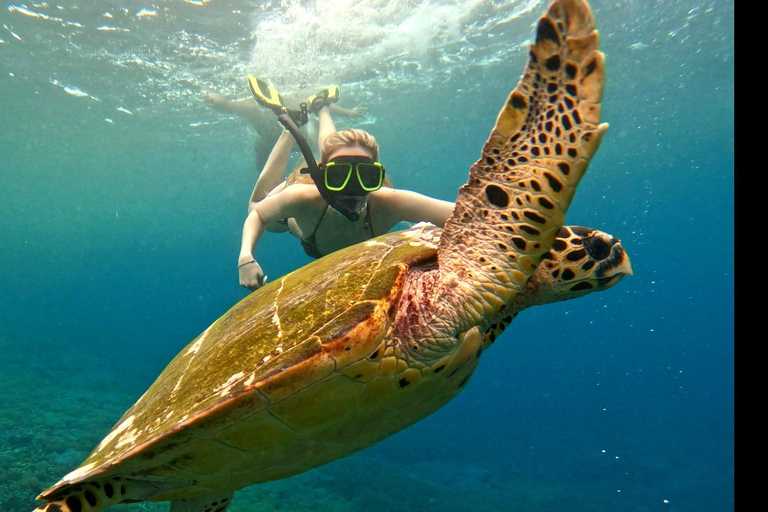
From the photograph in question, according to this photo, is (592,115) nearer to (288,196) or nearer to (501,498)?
(288,196)

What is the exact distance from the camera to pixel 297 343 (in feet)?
5.96

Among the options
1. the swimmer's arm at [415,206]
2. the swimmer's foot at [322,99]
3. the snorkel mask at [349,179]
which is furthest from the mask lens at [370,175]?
the swimmer's foot at [322,99]

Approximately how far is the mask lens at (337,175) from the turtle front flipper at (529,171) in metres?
1.58

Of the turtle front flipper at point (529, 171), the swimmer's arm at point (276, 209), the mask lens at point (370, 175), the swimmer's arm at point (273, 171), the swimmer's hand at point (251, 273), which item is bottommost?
the turtle front flipper at point (529, 171)

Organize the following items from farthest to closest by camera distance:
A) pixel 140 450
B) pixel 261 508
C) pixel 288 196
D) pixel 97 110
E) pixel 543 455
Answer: pixel 97 110
pixel 543 455
pixel 261 508
pixel 288 196
pixel 140 450

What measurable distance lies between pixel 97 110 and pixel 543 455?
88.6ft

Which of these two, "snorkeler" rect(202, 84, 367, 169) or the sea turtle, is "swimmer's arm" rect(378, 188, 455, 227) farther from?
"snorkeler" rect(202, 84, 367, 169)

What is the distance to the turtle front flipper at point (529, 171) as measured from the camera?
5.76 ft

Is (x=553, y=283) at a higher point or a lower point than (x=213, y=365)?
lower

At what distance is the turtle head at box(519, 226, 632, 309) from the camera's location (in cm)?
222

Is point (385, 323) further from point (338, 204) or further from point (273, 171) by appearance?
point (273, 171)

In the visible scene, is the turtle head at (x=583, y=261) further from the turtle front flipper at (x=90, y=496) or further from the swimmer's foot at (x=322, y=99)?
the swimmer's foot at (x=322, y=99)

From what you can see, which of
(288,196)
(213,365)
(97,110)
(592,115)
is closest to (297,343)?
(213,365)

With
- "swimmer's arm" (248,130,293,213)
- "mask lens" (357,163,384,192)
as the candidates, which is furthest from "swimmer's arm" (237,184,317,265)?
"swimmer's arm" (248,130,293,213)
